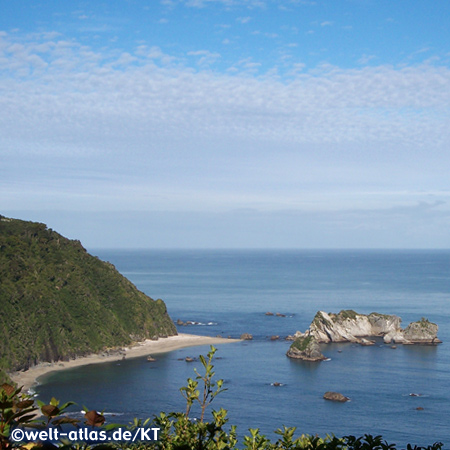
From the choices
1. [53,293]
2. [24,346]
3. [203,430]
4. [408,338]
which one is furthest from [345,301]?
[203,430]

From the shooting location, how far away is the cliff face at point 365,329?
402 feet

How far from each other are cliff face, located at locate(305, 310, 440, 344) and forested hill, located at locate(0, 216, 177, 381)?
3453cm

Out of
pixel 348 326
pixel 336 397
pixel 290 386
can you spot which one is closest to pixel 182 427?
pixel 336 397

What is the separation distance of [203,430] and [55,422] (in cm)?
475

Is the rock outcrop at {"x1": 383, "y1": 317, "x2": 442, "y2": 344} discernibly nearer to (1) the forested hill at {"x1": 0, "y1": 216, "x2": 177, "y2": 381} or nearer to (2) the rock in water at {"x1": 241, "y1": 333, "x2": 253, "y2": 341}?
(2) the rock in water at {"x1": 241, "y1": 333, "x2": 253, "y2": 341}

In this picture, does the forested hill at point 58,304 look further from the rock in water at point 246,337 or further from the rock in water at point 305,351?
the rock in water at point 305,351

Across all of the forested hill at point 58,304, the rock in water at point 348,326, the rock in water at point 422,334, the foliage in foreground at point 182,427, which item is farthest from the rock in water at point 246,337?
the foliage in foreground at point 182,427

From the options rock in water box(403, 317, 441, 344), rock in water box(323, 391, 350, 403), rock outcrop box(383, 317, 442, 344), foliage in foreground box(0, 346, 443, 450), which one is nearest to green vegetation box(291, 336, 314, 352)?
rock outcrop box(383, 317, 442, 344)

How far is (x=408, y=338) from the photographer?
12412 cm

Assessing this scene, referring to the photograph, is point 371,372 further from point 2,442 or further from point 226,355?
point 2,442

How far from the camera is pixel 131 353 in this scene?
378ft

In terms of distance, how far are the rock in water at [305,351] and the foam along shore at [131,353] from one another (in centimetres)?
1770

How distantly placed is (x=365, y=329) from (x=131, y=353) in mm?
54820

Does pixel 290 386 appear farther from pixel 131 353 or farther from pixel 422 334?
pixel 422 334
